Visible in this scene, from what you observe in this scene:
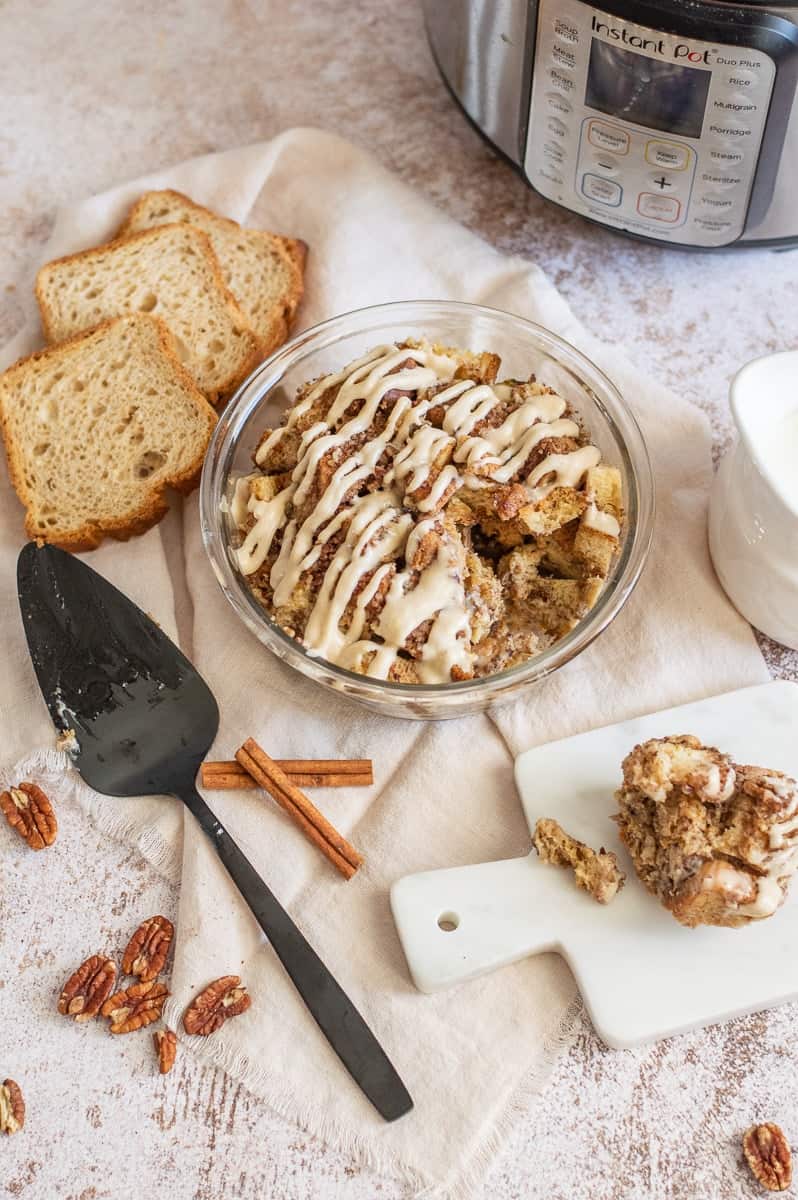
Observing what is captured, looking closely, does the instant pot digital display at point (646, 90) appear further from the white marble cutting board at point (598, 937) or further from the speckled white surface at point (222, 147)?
the white marble cutting board at point (598, 937)

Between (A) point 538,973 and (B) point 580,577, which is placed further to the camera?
(B) point 580,577

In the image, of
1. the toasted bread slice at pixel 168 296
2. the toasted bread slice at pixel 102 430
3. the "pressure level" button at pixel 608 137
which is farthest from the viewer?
the toasted bread slice at pixel 168 296

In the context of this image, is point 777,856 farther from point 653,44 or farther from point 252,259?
point 252,259

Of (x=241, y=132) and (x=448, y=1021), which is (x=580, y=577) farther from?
(x=241, y=132)

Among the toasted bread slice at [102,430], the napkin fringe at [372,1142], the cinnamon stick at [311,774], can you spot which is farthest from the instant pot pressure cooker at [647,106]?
the napkin fringe at [372,1142]

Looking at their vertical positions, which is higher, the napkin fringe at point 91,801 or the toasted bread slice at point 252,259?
the toasted bread slice at point 252,259

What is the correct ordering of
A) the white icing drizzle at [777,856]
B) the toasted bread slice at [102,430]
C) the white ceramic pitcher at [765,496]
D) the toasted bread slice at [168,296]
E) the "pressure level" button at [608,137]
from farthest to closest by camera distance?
1. the toasted bread slice at [168,296]
2. the toasted bread slice at [102,430]
3. the "pressure level" button at [608,137]
4. the white ceramic pitcher at [765,496]
5. the white icing drizzle at [777,856]

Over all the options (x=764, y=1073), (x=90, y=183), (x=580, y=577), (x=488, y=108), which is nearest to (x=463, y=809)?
(x=580, y=577)
